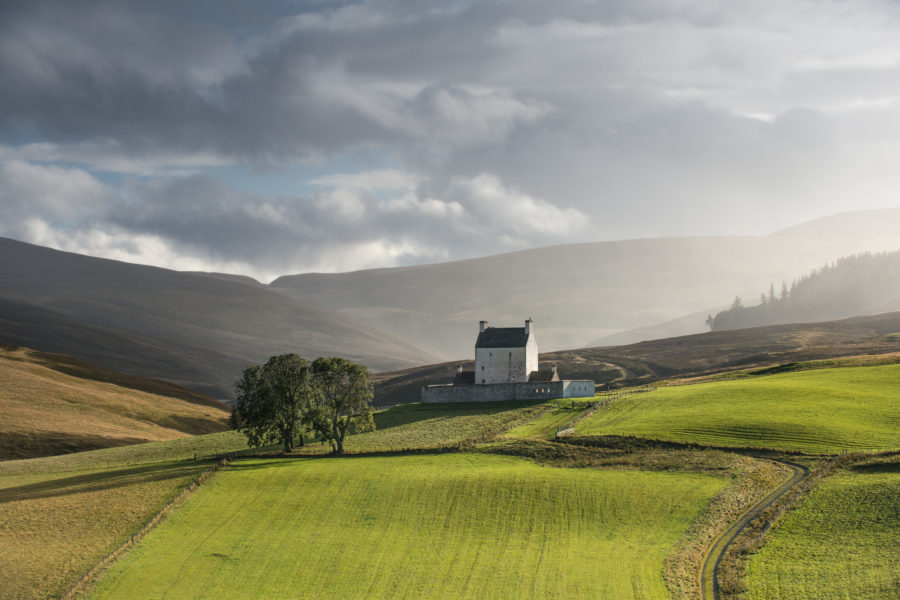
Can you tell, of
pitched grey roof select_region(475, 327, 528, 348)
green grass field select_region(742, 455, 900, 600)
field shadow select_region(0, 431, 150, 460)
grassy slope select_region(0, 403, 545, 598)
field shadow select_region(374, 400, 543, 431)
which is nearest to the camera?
green grass field select_region(742, 455, 900, 600)

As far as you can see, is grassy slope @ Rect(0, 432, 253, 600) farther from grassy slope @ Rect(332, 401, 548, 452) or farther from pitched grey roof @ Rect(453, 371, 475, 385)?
pitched grey roof @ Rect(453, 371, 475, 385)

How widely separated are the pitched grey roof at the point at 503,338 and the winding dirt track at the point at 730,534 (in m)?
50.8

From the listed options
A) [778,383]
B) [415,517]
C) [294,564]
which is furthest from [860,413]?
[294,564]

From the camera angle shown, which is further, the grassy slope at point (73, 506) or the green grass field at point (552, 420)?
the green grass field at point (552, 420)

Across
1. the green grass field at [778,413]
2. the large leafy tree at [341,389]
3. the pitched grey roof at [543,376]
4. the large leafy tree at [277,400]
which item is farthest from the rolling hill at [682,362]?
the large leafy tree at [277,400]

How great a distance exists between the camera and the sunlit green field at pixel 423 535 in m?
39.9

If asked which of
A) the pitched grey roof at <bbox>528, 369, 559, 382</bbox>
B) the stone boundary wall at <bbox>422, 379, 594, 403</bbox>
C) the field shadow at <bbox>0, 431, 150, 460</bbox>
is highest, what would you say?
the pitched grey roof at <bbox>528, 369, 559, 382</bbox>

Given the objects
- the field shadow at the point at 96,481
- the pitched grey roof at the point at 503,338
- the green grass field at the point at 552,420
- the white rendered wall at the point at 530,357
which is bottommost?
the field shadow at the point at 96,481

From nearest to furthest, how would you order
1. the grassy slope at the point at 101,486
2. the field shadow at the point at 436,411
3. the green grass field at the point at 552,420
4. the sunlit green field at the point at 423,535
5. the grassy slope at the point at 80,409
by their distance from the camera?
the sunlit green field at the point at 423,535, the grassy slope at the point at 101,486, the green grass field at the point at 552,420, the field shadow at the point at 436,411, the grassy slope at the point at 80,409

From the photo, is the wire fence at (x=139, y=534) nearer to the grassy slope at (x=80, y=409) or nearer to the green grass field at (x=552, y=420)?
the green grass field at (x=552, y=420)

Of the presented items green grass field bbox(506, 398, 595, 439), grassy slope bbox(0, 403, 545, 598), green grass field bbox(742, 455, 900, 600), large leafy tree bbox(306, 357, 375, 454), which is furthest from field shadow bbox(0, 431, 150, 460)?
green grass field bbox(742, 455, 900, 600)

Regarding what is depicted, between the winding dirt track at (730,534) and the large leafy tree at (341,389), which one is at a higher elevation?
the large leafy tree at (341,389)

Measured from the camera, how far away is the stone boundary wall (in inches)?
3679

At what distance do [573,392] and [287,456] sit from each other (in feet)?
127
